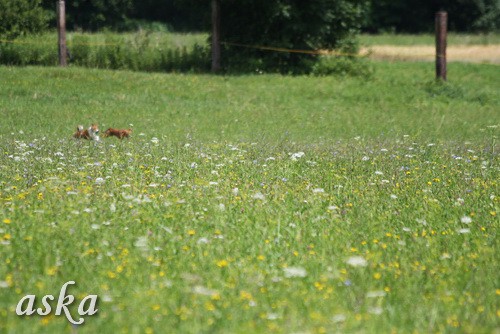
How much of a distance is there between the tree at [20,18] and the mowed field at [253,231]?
10.3 m

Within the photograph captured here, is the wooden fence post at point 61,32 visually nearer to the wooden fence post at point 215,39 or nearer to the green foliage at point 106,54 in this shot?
the green foliage at point 106,54

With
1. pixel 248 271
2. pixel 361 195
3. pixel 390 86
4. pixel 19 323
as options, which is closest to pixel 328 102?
pixel 390 86

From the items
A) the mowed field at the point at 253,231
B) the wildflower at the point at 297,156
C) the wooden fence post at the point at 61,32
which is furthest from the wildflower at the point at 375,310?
the wooden fence post at the point at 61,32

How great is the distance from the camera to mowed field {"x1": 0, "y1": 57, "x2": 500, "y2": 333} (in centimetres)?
440

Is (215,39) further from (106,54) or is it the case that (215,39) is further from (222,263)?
(222,263)

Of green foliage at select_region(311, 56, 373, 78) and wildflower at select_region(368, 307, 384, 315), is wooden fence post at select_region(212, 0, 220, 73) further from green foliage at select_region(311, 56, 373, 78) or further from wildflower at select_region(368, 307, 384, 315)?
wildflower at select_region(368, 307, 384, 315)

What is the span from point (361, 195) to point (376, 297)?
2.78 meters

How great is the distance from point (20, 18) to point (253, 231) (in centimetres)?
1879

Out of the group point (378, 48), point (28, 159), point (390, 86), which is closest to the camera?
point (28, 159)

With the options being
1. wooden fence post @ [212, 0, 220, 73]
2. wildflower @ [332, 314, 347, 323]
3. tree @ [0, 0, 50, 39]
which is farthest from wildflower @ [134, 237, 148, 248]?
tree @ [0, 0, 50, 39]

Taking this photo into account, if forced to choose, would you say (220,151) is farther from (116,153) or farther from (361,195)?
(361,195)

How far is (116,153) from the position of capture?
956 cm

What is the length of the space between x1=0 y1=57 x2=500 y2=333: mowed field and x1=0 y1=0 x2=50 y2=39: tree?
10318 millimetres

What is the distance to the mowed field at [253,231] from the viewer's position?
4.40 metres
